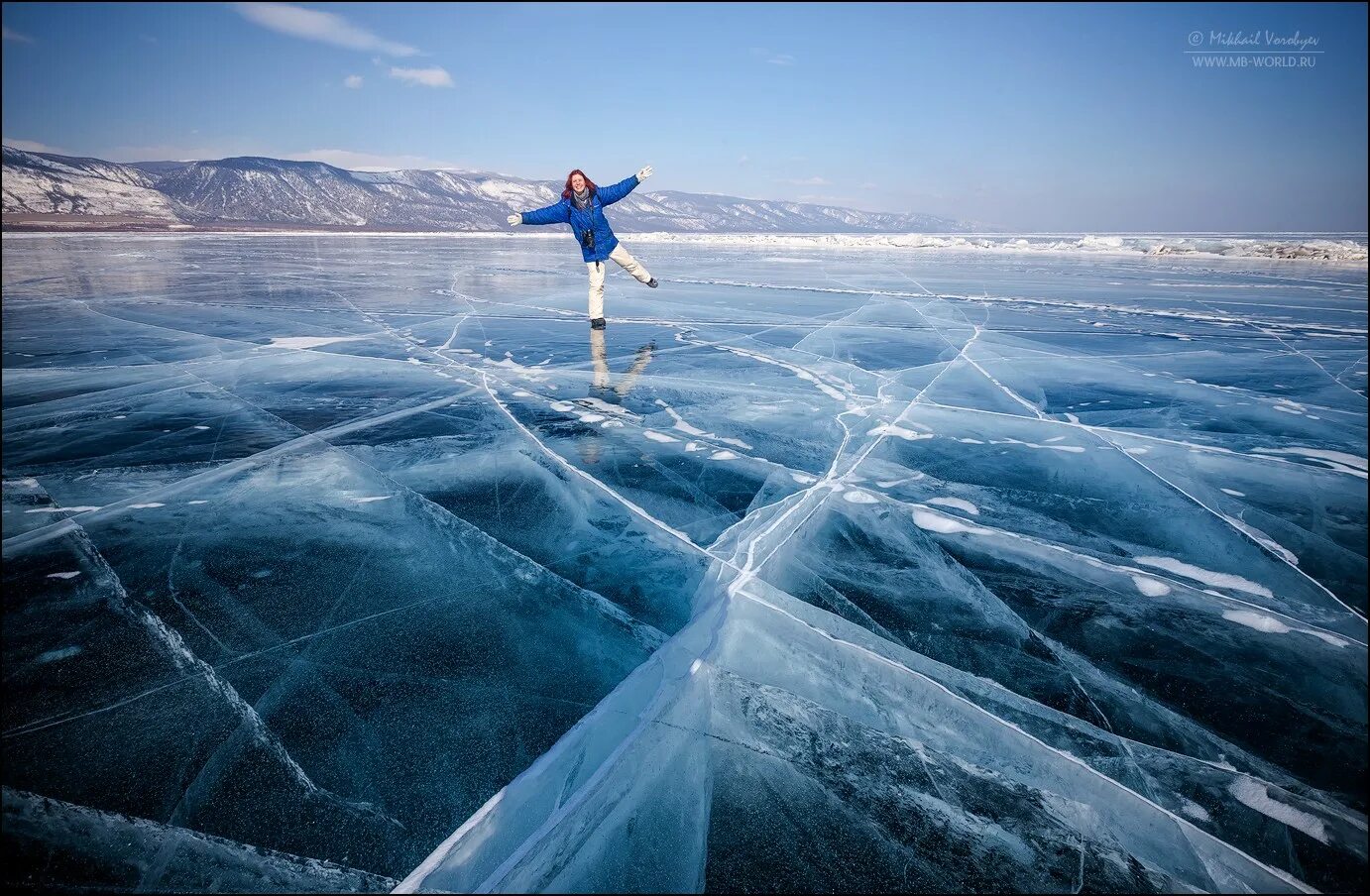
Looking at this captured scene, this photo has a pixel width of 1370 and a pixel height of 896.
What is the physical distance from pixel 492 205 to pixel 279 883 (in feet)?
445

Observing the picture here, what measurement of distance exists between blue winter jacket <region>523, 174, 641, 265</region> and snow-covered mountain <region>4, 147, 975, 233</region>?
65037 millimetres

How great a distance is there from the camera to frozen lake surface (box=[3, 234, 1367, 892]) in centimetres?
109

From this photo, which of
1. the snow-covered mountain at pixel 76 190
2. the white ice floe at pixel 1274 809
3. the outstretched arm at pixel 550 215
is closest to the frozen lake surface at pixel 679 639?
the white ice floe at pixel 1274 809

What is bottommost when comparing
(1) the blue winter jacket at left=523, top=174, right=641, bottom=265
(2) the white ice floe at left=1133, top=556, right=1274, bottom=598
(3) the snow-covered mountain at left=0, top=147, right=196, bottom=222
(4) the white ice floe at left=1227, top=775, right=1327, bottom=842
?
(4) the white ice floe at left=1227, top=775, right=1327, bottom=842

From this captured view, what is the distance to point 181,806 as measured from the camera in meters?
1.12

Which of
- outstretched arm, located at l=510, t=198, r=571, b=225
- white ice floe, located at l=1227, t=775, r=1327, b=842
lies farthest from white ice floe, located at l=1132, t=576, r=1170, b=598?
outstretched arm, located at l=510, t=198, r=571, b=225

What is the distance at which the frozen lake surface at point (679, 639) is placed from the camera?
3.58 feet

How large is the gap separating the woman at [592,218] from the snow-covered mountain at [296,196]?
213 feet

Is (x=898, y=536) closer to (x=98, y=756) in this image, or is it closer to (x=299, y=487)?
(x=98, y=756)

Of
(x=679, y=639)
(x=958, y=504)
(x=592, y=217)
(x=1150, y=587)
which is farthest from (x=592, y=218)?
(x=1150, y=587)

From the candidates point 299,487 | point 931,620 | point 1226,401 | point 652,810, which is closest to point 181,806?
point 652,810

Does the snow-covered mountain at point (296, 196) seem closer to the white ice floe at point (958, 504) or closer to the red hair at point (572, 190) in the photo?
the red hair at point (572, 190)

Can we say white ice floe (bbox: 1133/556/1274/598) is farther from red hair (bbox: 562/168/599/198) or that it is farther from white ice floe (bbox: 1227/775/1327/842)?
red hair (bbox: 562/168/599/198)

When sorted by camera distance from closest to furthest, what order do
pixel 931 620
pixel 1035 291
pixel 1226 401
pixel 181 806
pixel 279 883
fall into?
pixel 279 883, pixel 181 806, pixel 931 620, pixel 1226 401, pixel 1035 291
